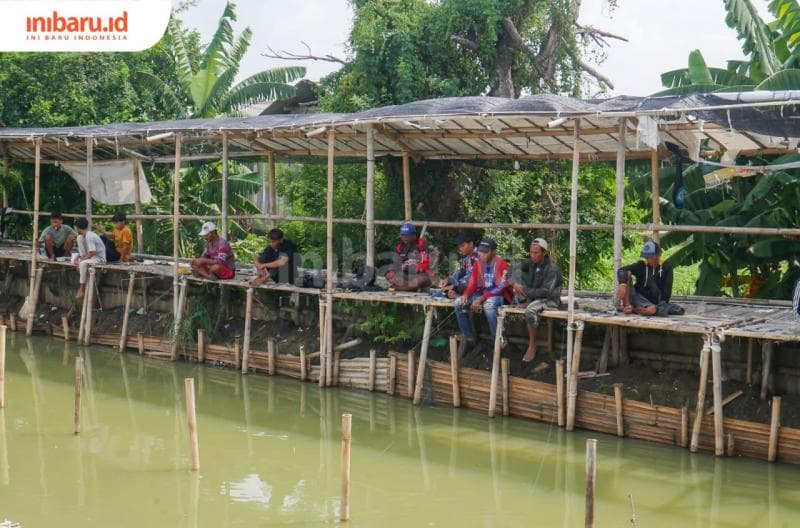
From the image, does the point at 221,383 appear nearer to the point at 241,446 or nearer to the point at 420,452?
the point at 241,446

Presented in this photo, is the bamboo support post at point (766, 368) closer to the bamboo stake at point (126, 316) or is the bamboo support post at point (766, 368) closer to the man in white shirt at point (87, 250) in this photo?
the bamboo stake at point (126, 316)

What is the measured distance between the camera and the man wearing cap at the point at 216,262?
1419 cm

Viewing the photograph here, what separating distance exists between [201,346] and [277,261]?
1.92 m

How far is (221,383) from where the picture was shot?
13.4m

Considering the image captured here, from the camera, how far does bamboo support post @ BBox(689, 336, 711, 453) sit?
9602mm

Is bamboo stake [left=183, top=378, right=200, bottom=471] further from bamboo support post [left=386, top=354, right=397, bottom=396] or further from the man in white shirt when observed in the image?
the man in white shirt

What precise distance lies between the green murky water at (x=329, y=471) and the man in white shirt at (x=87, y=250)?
320 centimetres

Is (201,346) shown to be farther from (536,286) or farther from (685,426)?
(685,426)

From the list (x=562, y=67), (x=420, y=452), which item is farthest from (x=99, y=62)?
(x=420, y=452)

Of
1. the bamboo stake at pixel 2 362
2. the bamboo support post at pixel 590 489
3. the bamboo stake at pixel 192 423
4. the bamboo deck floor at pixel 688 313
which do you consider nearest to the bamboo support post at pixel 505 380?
the bamboo deck floor at pixel 688 313

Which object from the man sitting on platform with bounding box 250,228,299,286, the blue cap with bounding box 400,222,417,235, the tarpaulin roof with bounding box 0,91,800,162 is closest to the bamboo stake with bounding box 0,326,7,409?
the man sitting on platform with bounding box 250,228,299,286

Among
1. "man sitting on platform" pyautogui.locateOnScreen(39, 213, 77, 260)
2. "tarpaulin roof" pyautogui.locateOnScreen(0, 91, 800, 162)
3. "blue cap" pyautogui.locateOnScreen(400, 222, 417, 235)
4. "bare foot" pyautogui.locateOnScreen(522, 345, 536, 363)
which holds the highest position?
"tarpaulin roof" pyautogui.locateOnScreen(0, 91, 800, 162)

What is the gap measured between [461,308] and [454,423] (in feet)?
4.42

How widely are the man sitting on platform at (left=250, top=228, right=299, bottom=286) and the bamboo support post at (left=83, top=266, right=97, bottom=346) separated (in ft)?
10.6
